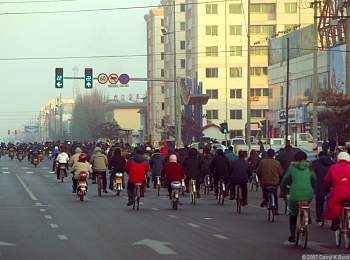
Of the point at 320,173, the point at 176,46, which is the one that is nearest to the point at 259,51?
the point at 176,46

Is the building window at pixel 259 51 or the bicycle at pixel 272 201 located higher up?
the building window at pixel 259 51

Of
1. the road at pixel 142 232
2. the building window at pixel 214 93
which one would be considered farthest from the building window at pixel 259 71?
the road at pixel 142 232

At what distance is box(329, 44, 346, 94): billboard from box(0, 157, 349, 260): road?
4072 centimetres

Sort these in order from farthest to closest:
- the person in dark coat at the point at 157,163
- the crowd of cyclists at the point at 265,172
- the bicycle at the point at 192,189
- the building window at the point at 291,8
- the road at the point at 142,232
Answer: the building window at the point at 291,8 < the person in dark coat at the point at 157,163 < the bicycle at the point at 192,189 < the crowd of cyclists at the point at 265,172 < the road at the point at 142,232

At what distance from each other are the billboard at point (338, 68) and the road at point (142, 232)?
40717 mm

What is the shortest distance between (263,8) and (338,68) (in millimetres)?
46380

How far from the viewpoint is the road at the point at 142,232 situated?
1542 cm

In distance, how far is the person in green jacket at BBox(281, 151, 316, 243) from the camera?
16.3 metres

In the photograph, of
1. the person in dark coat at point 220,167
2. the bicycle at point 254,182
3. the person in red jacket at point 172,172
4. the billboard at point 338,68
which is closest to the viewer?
the person in red jacket at point 172,172

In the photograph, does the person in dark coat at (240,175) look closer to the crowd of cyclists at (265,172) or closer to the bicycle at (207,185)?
the crowd of cyclists at (265,172)

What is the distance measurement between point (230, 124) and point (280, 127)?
34.4 meters

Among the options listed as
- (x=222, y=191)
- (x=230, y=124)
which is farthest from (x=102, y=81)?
(x=230, y=124)

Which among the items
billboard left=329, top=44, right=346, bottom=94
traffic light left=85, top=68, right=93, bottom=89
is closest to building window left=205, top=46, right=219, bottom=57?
billboard left=329, top=44, right=346, bottom=94

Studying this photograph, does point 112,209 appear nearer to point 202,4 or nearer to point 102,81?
point 102,81
